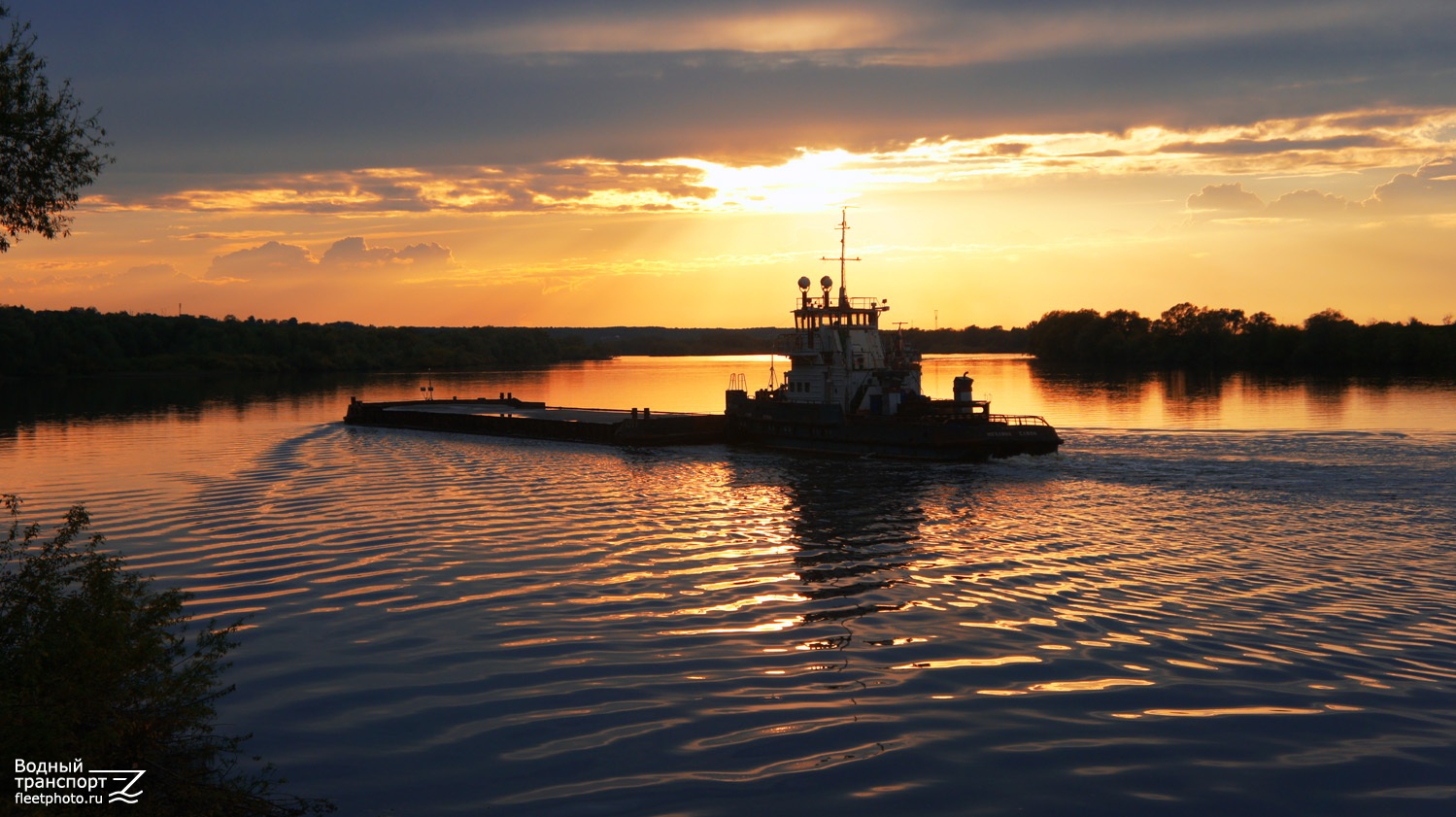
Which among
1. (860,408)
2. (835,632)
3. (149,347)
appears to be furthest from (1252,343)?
(149,347)

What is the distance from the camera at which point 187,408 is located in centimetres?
8556

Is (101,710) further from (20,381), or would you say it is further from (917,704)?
(20,381)

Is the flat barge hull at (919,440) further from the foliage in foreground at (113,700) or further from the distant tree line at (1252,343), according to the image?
the distant tree line at (1252,343)

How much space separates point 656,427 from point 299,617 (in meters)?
39.7

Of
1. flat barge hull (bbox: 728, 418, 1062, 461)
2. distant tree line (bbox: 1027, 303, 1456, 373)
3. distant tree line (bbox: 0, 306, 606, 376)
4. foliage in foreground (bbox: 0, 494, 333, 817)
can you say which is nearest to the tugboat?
flat barge hull (bbox: 728, 418, 1062, 461)

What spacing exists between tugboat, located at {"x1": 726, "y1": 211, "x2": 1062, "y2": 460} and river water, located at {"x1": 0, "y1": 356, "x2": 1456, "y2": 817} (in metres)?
4.52

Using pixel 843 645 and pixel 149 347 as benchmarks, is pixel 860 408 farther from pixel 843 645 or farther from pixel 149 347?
pixel 149 347

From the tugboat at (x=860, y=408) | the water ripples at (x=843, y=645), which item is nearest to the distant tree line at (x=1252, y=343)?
the tugboat at (x=860, y=408)

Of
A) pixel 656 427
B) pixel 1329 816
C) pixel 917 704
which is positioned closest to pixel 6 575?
pixel 917 704

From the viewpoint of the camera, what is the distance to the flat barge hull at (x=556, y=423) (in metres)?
57.2

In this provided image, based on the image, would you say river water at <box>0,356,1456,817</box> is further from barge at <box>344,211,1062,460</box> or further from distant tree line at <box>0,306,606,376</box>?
distant tree line at <box>0,306,606,376</box>

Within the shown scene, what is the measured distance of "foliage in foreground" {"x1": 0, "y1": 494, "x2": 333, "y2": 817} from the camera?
9352 mm

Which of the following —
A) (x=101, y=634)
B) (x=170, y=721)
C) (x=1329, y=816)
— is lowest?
(x=1329, y=816)

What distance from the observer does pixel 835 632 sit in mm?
17016
